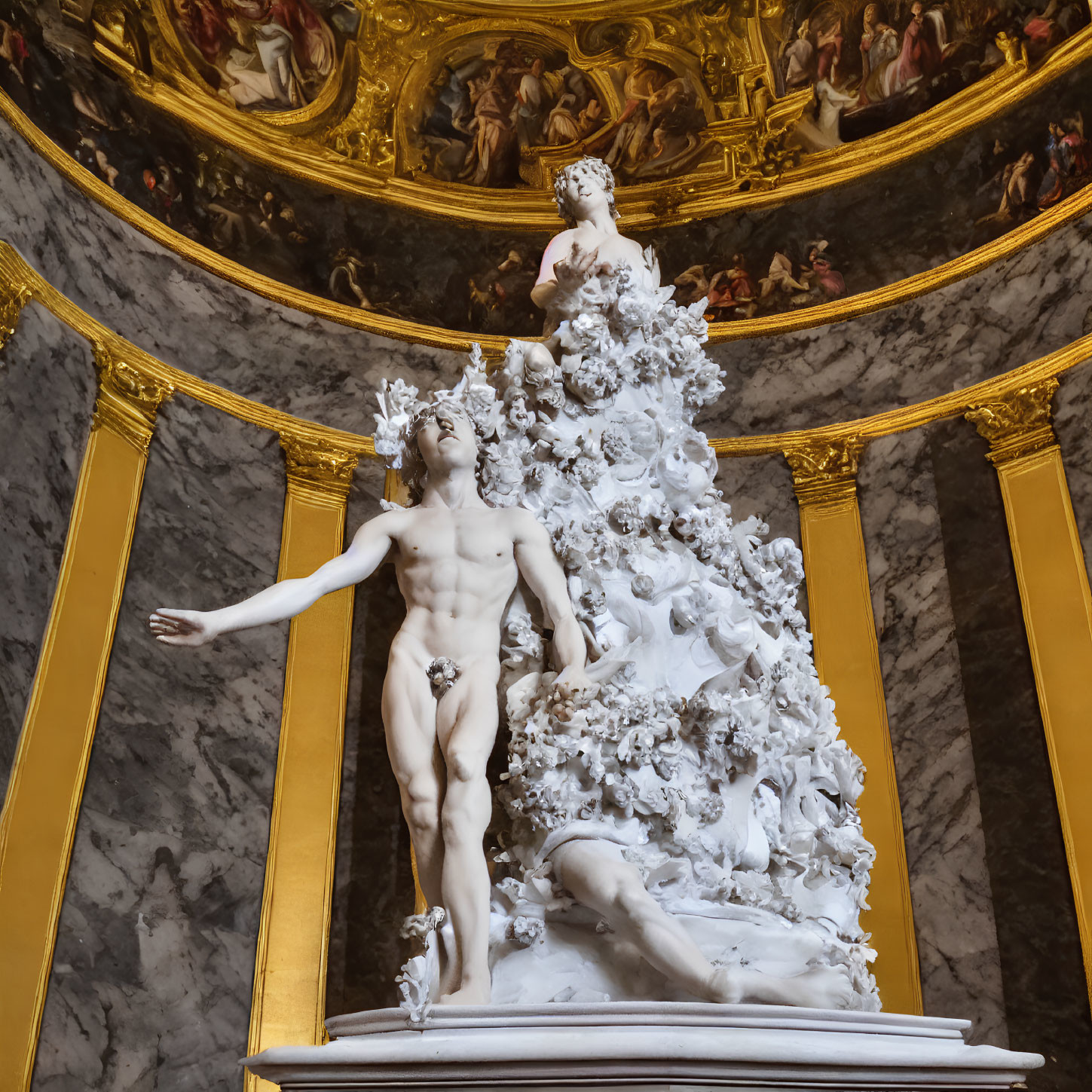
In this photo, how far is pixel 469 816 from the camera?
13.7ft

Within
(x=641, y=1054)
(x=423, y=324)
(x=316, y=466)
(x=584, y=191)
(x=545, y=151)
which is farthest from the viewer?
(x=545, y=151)

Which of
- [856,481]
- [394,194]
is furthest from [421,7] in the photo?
[856,481]

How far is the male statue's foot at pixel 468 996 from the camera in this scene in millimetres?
3734

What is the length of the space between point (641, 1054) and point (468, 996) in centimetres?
90

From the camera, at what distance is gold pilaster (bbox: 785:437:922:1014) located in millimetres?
8008

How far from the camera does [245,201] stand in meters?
10.4

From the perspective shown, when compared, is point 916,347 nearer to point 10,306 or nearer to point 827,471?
point 827,471

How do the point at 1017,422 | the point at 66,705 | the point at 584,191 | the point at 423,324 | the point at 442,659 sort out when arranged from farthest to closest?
the point at 423,324 < the point at 1017,422 < the point at 66,705 < the point at 584,191 < the point at 442,659

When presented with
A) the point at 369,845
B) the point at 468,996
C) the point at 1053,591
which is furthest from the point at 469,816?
Result: the point at 1053,591

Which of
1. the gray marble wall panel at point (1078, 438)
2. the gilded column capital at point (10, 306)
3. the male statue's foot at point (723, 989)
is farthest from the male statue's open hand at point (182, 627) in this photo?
the gray marble wall panel at point (1078, 438)

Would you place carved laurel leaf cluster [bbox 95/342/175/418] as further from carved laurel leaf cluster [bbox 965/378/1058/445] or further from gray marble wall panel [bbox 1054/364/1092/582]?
gray marble wall panel [bbox 1054/364/1092/582]

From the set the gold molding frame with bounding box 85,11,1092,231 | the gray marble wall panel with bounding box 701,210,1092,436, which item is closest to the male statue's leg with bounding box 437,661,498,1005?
the gray marble wall panel with bounding box 701,210,1092,436

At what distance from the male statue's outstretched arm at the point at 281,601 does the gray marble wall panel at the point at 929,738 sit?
17.2 ft

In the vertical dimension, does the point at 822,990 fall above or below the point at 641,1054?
above
